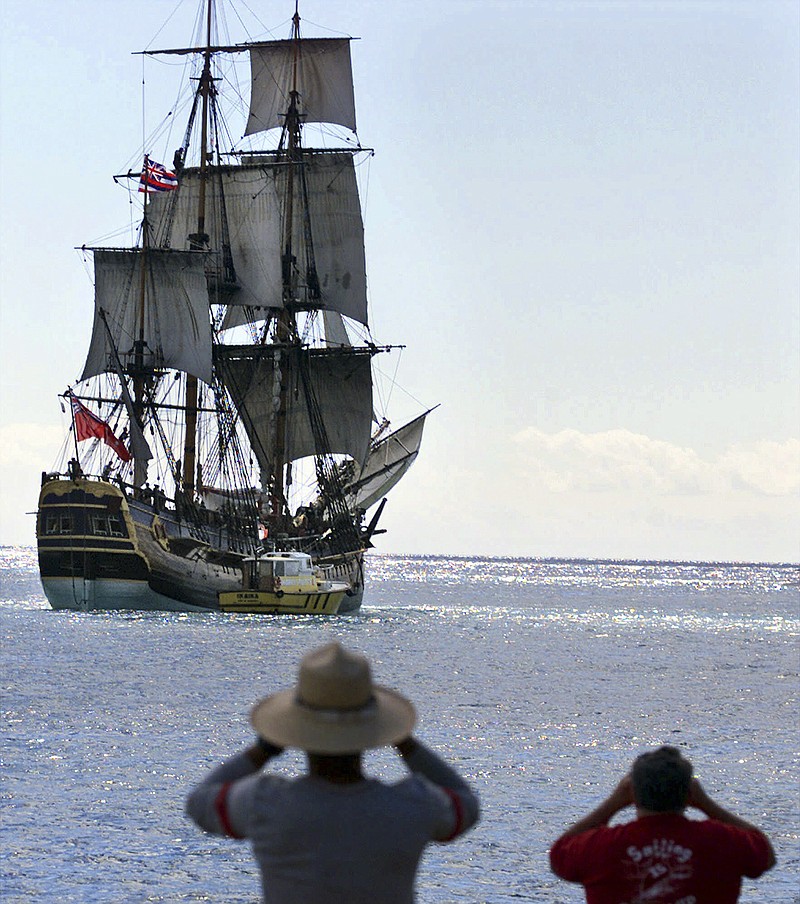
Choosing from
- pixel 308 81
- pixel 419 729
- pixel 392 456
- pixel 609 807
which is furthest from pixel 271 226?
pixel 609 807

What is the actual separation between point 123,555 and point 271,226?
26.2 metres

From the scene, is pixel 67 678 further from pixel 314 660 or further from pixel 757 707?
pixel 314 660

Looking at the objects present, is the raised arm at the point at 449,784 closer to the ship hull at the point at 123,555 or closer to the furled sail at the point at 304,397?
the ship hull at the point at 123,555

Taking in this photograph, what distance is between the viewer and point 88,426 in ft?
222

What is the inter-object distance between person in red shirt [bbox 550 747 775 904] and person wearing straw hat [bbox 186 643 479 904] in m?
0.62

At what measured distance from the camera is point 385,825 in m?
4.74

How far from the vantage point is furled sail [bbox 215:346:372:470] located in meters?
86.4

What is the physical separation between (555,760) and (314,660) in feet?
92.9

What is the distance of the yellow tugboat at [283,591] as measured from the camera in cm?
7388

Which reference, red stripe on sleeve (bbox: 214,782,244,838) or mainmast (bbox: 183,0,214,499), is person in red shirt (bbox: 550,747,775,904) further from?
mainmast (bbox: 183,0,214,499)

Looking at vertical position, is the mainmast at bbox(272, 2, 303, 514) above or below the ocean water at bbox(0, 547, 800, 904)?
above

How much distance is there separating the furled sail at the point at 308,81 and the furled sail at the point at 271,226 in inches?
145

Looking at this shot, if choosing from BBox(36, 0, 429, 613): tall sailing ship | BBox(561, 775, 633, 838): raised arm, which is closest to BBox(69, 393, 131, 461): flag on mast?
BBox(36, 0, 429, 613): tall sailing ship

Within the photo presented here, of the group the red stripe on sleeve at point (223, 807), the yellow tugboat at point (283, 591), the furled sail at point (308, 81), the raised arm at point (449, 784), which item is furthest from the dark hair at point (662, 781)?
the furled sail at point (308, 81)
